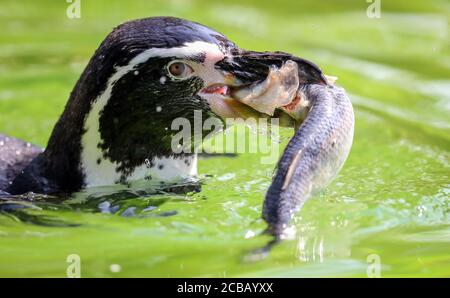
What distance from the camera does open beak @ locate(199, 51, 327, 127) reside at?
159 inches

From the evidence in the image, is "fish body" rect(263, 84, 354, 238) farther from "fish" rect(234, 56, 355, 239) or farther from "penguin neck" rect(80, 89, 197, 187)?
"penguin neck" rect(80, 89, 197, 187)

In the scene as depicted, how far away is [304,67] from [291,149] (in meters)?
0.48

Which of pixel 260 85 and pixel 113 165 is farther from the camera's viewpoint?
pixel 113 165

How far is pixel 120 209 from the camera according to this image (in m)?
4.50

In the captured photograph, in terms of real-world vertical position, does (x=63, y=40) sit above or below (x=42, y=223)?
above

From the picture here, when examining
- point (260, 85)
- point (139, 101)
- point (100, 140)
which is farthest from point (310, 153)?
point (100, 140)

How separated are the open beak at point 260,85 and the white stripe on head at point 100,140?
0.11 meters

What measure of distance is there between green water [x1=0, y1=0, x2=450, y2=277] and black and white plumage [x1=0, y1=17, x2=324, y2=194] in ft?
0.52

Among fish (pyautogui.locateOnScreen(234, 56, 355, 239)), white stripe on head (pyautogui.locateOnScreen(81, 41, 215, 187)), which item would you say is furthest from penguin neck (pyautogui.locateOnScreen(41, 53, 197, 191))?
fish (pyautogui.locateOnScreen(234, 56, 355, 239))

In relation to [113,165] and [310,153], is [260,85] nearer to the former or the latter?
[310,153]

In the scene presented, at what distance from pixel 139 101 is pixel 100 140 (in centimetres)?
26

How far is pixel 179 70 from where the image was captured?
4.32m

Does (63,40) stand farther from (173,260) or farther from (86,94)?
(173,260)
